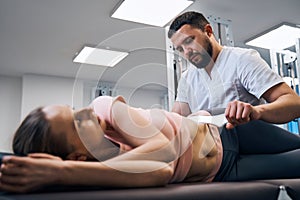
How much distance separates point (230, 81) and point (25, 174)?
872mm

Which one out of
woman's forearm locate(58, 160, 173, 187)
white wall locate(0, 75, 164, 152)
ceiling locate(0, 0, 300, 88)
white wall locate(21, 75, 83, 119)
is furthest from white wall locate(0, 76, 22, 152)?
woman's forearm locate(58, 160, 173, 187)

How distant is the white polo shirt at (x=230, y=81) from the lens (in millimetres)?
1023

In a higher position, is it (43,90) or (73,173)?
(43,90)

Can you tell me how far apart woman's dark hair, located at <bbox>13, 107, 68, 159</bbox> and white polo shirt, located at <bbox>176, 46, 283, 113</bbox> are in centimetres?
72

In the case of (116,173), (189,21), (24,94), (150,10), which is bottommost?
(116,173)

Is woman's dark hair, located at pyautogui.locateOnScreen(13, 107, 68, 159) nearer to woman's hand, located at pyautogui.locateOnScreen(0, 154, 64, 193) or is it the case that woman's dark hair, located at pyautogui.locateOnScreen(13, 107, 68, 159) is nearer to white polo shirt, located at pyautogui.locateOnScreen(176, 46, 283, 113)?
woman's hand, located at pyautogui.locateOnScreen(0, 154, 64, 193)

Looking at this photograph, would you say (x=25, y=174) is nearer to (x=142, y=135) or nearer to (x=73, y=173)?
(x=73, y=173)

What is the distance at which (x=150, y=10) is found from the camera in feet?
7.62

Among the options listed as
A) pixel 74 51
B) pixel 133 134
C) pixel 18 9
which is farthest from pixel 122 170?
pixel 74 51

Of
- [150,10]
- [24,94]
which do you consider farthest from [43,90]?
[150,10]

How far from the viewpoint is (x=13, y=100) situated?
4.22m

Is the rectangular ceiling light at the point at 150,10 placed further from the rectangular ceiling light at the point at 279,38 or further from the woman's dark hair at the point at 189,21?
the rectangular ceiling light at the point at 279,38

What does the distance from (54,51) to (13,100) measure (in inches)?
50.7

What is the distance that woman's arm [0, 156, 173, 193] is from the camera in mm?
402
